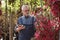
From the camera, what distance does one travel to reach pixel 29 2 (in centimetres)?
1056

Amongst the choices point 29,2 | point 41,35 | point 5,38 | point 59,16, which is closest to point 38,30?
point 41,35

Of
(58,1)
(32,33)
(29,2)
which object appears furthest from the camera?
(29,2)

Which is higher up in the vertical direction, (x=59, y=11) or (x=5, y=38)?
(x=59, y=11)

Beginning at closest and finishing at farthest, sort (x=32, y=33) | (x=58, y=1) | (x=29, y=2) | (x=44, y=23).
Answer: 1. (x=58, y=1)
2. (x=44, y=23)
3. (x=32, y=33)
4. (x=29, y=2)

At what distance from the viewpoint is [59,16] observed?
554 cm

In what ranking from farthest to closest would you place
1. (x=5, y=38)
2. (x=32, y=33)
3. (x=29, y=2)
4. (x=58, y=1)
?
(x=29, y=2)
(x=5, y=38)
(x=32, y=33)
(x=58, y=1)

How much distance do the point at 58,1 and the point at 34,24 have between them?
0.97 metres

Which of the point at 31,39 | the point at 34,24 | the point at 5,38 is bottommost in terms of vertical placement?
the point at 5,38

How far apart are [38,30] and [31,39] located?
1.66 ft

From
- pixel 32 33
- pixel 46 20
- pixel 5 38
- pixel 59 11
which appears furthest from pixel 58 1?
pixel 5 38

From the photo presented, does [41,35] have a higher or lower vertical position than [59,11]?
lower

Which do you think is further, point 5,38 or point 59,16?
point 5,38

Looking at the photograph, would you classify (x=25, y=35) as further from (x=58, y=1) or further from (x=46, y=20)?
(x=58, y=1)

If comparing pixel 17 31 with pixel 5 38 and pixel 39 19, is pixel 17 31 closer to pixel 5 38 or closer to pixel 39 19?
pixel 39 19
